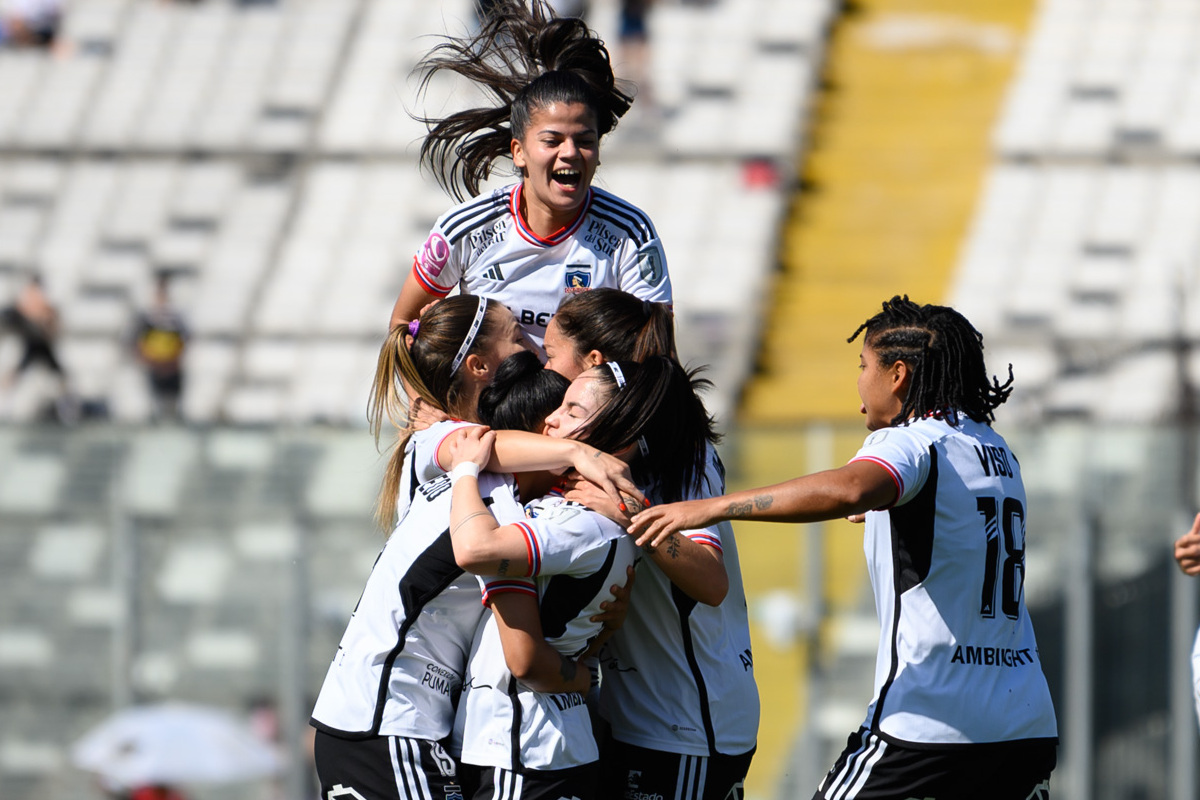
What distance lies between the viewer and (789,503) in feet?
11.7

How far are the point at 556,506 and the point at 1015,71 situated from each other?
15.5 meters

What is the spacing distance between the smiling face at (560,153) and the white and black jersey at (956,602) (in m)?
1.20

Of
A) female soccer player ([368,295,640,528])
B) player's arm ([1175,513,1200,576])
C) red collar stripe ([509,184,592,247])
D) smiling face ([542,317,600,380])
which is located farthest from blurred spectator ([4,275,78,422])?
player's arm ([1175,513,1200,576])

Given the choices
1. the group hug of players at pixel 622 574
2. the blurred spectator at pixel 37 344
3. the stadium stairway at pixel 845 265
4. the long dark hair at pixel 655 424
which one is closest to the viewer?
the group hug of players at pixel 622 574

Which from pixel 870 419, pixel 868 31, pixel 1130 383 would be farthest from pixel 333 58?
pixel 870 419

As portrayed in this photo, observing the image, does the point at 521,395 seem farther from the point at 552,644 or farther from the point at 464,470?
the point at 552,644

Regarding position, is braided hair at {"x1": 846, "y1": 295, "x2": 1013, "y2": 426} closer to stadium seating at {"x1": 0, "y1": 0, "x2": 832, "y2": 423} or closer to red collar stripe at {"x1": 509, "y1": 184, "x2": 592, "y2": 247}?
red collar stripe at {"x1": 509, "y1": 184, "x2": 592, "y2": 247}

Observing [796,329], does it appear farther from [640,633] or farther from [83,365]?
[640,633]

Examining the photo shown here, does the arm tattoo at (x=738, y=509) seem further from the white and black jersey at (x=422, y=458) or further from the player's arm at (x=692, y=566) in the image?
the white and black jersey at (x=422, y=458)

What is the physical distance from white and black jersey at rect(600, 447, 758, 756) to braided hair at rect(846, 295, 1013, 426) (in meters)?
0.58

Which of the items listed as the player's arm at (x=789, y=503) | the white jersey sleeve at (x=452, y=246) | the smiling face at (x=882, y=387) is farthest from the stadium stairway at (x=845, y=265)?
the player's arm at (x=789, y=503)

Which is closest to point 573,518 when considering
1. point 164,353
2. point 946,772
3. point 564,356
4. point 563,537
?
point 563,537

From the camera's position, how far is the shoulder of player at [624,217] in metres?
4.67

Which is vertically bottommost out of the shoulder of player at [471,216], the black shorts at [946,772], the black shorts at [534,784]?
the black shorts at [534,784]
